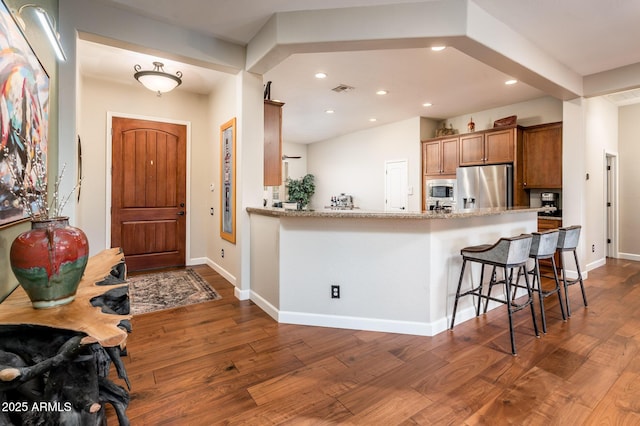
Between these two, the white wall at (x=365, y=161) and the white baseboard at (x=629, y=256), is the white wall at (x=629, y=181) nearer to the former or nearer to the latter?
the white baseboard at (x=629, y=256)

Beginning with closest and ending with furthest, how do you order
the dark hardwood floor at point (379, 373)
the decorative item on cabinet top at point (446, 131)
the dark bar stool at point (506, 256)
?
the dark hardwood floor at point (379, 373) → the dark bar stool at point (506, 256) → the decorative item on cabinet top at point (446, 131)

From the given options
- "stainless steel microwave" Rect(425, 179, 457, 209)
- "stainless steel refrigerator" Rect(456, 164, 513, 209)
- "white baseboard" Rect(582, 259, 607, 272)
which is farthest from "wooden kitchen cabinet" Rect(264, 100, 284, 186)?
"white baseboard" Rect(582, 259, 607, 272)

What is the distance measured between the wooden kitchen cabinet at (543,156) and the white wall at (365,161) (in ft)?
6.10

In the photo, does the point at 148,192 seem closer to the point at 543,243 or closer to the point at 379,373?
the point at 379,373

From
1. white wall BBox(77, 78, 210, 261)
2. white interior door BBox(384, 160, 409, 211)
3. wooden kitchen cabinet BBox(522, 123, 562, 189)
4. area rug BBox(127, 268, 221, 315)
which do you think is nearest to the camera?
area rug BBox(127, 268, 221, 315)

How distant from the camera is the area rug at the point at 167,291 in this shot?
332cm

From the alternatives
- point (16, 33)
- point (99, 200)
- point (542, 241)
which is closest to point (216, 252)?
point (99, 200)

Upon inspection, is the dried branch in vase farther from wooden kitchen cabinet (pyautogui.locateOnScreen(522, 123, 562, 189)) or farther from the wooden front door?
wooden kitchen cabinet (pyautogui.locateOnScreen(522, 123, 562, 189))

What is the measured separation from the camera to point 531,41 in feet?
10.8

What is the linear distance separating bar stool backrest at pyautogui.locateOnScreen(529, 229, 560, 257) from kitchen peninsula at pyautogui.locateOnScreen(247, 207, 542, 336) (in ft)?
1.33

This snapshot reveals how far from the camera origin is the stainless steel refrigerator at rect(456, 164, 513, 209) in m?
5.14

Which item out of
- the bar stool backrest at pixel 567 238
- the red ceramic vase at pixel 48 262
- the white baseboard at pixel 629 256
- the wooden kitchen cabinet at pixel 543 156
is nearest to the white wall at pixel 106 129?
the red ceramic vase at pixel 48 262

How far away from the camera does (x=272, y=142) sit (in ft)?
12.6

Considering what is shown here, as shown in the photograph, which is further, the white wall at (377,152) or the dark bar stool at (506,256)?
the white wall at (377,152)
